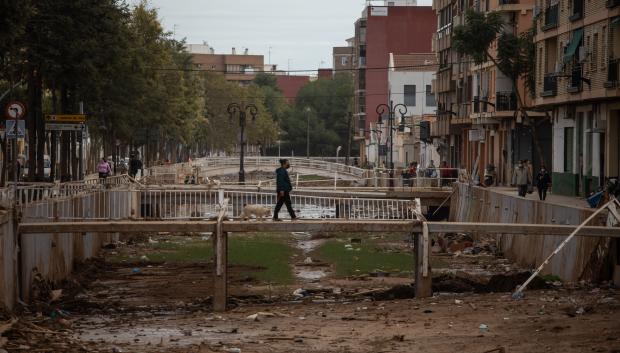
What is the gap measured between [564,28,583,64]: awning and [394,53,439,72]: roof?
79.3 meters

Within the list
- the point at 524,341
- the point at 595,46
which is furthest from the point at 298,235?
the point at 524,341

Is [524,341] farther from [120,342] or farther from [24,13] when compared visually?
[24,13]

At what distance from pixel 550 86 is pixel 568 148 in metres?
3.07

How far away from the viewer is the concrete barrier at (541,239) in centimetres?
3397

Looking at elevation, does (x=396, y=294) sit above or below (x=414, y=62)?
below

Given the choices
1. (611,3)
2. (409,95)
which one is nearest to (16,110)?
(611,3)

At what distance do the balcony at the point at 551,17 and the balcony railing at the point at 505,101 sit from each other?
17.2 metres

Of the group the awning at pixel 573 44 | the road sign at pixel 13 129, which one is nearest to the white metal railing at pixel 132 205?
the road sign at pixel 13 129

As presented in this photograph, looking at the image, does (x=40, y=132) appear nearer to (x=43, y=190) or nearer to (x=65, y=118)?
(x=65, y=118)

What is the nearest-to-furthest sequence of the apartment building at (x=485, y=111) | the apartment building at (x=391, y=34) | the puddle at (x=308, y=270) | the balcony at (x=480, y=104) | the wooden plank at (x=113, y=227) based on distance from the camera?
the wooden plank at (x=113, y=227) < the puddle at (x=308, y=270) < the apartment building at (x=485, y=111) < the balcony at (x=480, y=104) < the apartment building at (x=391, y=34)

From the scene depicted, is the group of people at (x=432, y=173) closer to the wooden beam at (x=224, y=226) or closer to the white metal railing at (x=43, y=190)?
the white metal railing at (x=43, y=190)

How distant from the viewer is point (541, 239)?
41375mm

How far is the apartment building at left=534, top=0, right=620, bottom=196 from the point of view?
156ft

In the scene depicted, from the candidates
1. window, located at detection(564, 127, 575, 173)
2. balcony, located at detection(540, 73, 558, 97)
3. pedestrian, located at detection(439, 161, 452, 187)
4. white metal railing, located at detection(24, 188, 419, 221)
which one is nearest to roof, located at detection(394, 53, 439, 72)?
pedestrian, located at detection(439, 161, 452, 187)
